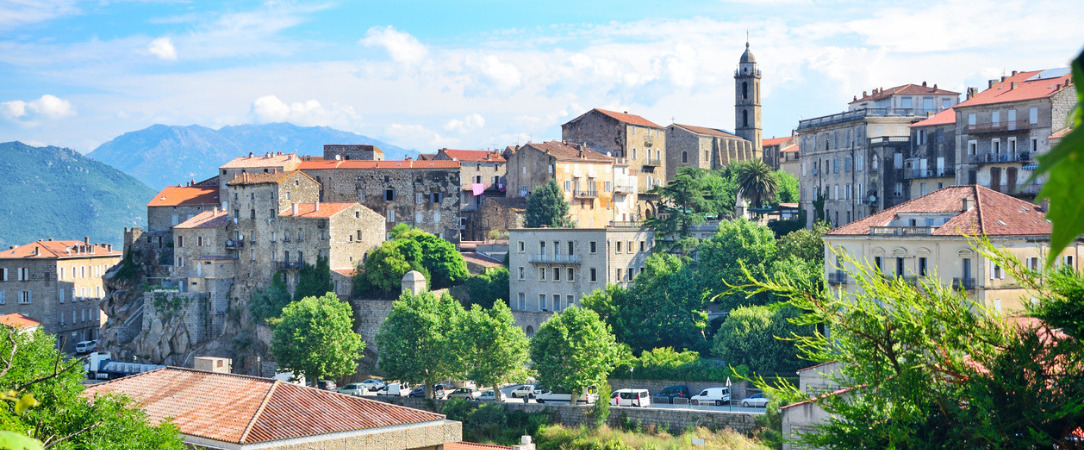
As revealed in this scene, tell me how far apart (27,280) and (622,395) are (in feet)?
175

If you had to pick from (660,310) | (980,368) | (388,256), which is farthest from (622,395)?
(980,368)

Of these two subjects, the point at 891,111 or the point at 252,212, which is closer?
the point at 891,111

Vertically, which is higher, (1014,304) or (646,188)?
(646,188)

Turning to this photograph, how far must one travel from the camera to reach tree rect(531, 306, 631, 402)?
46406mm

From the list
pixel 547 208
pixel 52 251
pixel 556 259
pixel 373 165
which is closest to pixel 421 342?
pixel 556 259

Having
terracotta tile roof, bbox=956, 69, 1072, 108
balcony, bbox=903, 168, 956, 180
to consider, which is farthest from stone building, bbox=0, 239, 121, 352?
terracotta tile roof, bbox=956, 69, 1072, 108

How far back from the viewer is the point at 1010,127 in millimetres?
49188

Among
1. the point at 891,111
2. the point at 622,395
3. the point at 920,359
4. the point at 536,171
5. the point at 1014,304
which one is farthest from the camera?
the point at 536,171

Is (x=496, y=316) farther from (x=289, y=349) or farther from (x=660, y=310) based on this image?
(x=289, y=349)

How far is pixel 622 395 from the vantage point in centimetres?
4572

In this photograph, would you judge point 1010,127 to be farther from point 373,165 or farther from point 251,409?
point 373,165

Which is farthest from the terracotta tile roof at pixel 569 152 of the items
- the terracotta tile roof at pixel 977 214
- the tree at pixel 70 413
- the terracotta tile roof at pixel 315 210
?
the tree at pixel 70 413

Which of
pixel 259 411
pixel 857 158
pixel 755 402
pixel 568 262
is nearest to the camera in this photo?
pixel 259 411

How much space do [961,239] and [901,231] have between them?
8.69 feet
